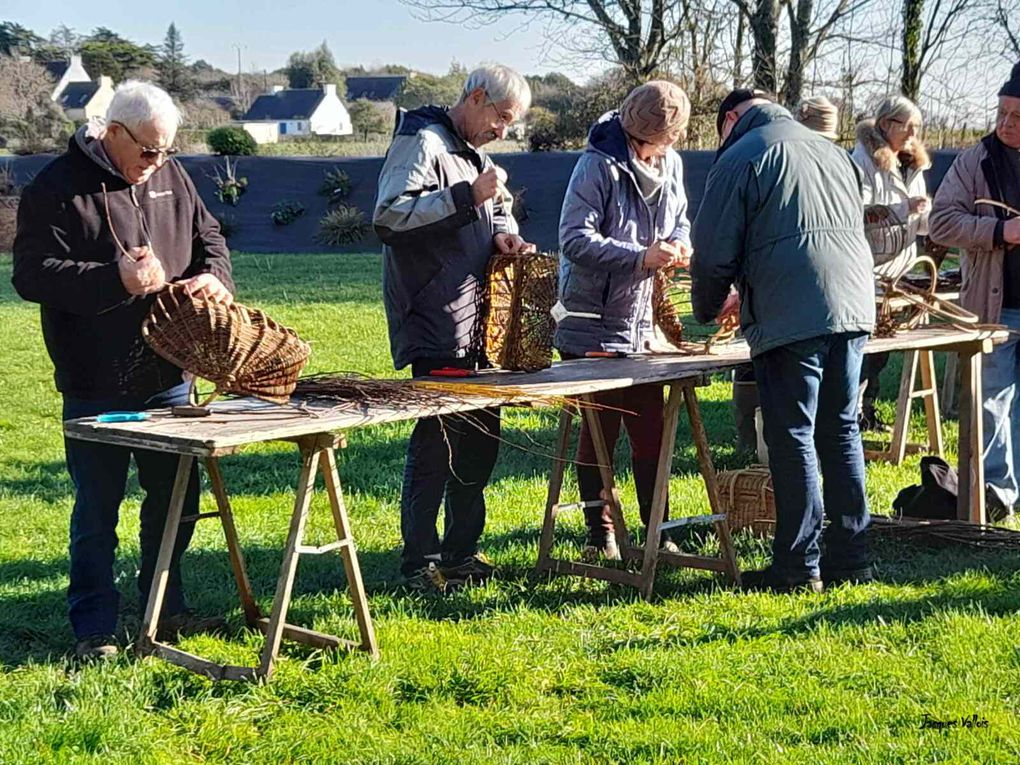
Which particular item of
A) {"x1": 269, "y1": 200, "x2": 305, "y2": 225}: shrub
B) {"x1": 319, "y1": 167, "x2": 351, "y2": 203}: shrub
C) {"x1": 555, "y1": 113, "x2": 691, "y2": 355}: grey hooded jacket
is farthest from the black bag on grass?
{"x1": 319, "y1": 167, "x2": 351, "y2": 203}: shrub

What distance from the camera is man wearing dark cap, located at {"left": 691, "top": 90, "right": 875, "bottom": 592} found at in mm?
4625

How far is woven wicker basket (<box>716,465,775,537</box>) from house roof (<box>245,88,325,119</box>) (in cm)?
6171

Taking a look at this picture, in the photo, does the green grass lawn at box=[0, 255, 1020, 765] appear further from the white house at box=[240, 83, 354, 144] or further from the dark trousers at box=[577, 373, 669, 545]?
the white house at box=[240, 83, 354, 144]

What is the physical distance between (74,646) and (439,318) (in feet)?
5.43

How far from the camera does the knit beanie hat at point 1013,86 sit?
19.3 ft

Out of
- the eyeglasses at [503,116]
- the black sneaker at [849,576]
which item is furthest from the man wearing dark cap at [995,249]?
the eyeglasses at [503,116]

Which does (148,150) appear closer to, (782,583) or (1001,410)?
(782,583)

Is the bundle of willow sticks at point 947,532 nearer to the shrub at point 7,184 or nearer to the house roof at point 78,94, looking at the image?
the shrub at point 7,184

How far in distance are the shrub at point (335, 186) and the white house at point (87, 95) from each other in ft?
119

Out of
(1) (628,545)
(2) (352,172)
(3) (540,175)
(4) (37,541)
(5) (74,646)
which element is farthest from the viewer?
(2) (352,172)

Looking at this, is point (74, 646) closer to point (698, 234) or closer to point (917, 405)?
point (698, 234)

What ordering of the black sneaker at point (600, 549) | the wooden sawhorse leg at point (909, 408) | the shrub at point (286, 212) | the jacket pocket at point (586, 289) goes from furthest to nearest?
the shrub at point (286, 212)
the wooden sawhorse leg at point (909, 408)
the black sneaker at point (600, 549)
the jacket pocket at point (586, 289)

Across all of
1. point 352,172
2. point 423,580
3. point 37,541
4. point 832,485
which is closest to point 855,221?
point 832,485

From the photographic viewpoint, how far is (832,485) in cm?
498
